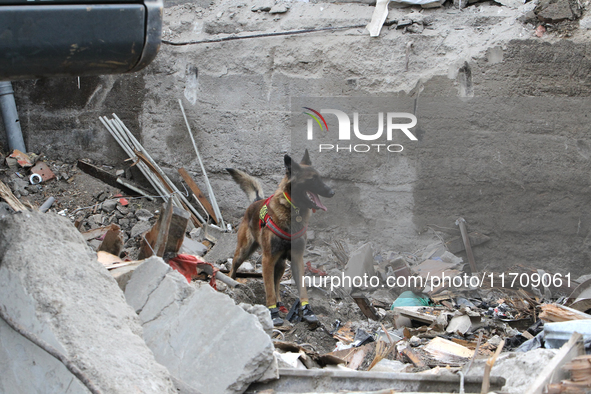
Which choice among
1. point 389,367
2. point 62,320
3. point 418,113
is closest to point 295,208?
point 418,113

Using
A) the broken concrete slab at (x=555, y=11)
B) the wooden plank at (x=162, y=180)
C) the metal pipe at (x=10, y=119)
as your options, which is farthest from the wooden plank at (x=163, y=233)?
the broken concrete slab at (x=555, y=11)

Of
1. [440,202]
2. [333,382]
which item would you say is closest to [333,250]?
[440,202]

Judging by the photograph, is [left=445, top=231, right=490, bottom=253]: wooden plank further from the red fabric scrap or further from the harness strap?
the red fabric scrap

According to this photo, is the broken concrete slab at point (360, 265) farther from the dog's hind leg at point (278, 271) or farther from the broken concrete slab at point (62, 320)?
the broken concrete slab at point (62, 320)

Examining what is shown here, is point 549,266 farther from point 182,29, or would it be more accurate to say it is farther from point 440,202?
point 182,29

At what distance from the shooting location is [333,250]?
6.91m

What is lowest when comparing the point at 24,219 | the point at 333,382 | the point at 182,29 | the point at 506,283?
the point at 506,283

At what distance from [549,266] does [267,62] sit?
4.45m

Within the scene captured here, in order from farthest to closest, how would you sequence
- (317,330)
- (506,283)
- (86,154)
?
(86,154) < (506,283) < (317,330)

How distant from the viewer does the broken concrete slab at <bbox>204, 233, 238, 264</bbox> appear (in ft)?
22.3

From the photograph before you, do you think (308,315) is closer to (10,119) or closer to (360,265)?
(360,265)

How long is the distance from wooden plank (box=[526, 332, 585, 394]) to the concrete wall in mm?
3778

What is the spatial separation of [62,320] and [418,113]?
17.3ft

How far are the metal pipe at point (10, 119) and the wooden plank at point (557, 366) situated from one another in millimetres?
7904
